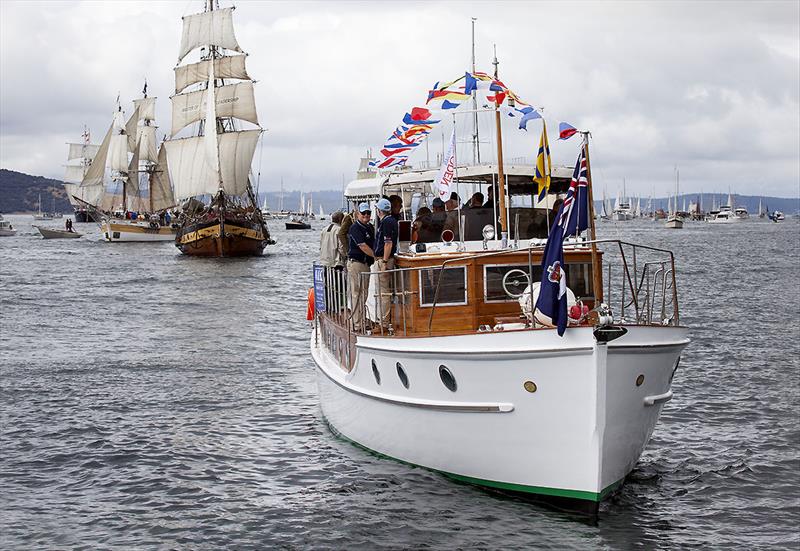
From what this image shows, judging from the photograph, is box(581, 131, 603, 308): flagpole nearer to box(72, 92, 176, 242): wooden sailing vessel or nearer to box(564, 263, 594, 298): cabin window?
box(564, 263, 594, 298): cabin window

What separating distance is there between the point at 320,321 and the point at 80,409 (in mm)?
5423

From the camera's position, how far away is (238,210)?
91.5 metres

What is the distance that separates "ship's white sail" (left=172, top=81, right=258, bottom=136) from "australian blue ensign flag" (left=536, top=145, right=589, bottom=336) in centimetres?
9542

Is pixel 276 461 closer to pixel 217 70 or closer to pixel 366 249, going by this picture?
pixel 366 249

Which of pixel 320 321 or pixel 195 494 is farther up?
pixel 320 321

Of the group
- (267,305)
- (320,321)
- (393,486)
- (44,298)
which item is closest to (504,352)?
(393,486)

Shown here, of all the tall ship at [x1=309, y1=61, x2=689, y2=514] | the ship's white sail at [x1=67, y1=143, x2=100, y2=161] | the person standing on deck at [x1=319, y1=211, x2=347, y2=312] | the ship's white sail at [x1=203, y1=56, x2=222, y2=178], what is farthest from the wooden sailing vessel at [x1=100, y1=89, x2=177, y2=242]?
the tall ship at [x1=309, y1=61, x2=689, y2=514]

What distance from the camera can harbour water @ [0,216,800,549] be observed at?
13.2 meters

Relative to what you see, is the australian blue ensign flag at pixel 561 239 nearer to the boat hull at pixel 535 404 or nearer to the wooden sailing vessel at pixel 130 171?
the boat hull at pixel 535 404

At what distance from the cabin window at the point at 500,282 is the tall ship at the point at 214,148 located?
2943 inches

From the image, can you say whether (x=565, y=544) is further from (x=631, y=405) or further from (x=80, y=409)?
(x=80, y=409)

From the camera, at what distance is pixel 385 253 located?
49.2 ft

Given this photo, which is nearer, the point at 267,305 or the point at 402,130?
A: the point at 402,130

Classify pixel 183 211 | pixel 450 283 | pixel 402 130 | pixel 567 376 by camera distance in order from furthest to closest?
pixel 183 211 → pixel 402 130 → pixel 450 283 → pixel 567 376
